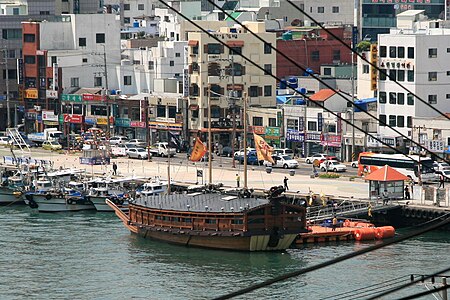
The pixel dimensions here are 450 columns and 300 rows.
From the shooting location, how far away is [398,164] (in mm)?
45531

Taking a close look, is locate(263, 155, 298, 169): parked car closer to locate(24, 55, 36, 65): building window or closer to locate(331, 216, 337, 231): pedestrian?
locate(331, 216, 337, 231): pedestrian

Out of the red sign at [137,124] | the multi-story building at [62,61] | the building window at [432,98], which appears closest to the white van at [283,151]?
the building window at [432,98]

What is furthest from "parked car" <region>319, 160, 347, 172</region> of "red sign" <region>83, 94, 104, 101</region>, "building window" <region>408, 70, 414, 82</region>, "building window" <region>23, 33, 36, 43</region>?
"building window" <region>23, 33, 36, 43</region>

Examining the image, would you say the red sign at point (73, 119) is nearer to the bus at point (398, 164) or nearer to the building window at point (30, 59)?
the building window at point (30, 59)

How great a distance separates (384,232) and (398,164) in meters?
8.27

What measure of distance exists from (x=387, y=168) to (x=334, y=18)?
36.8m

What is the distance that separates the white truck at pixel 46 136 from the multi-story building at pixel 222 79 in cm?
596

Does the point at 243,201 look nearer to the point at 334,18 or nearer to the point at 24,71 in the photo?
the point at 24,71

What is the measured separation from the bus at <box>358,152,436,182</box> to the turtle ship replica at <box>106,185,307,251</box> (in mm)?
8094

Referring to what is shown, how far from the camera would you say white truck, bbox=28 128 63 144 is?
60000 millimetres

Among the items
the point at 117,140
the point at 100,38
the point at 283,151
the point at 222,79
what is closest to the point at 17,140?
the point at 117,140

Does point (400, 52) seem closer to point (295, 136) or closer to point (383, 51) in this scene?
point (383, 51)

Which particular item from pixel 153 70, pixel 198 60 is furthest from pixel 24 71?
pixel 198 60

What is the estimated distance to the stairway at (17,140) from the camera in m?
55.5
